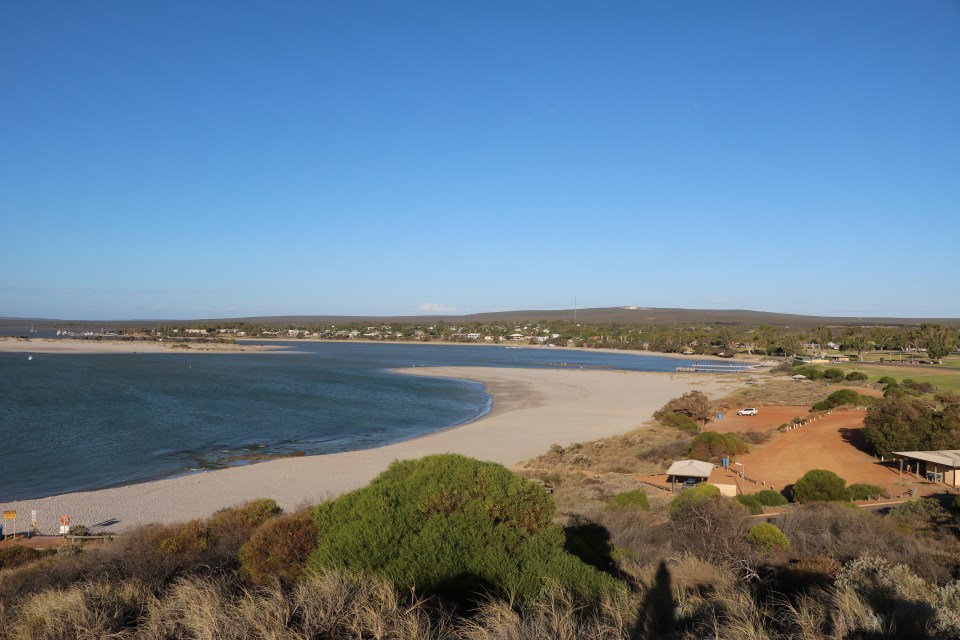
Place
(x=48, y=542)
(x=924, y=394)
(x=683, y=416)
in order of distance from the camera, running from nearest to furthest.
→ (x=48, y=542) → (x=683, y=416) → (x=924, y=394)

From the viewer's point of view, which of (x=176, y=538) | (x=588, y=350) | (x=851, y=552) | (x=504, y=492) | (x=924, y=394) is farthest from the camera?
(x=588, y=350)

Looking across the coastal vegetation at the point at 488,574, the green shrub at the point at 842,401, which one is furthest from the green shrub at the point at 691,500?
the green shrub at the point at 842,401

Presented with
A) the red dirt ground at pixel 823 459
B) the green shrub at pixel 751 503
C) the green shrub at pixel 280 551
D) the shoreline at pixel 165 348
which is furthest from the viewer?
the shoreline at pixel 165 348

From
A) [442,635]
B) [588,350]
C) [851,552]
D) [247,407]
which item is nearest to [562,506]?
[851,552]

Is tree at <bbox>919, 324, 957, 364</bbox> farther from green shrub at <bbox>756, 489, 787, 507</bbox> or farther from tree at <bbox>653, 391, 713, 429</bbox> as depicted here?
green shrub at <bbox>756, 489, 787, 507</bbox>

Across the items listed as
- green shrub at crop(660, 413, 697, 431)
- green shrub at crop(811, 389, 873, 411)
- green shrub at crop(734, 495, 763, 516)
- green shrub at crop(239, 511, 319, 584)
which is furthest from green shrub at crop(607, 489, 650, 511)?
green shrub at crop(811, 389, 873, 411)

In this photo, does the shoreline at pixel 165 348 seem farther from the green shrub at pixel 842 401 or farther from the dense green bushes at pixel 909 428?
the dense green bushes at pixel 909 428

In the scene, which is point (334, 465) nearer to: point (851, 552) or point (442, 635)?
point (851, 552)
